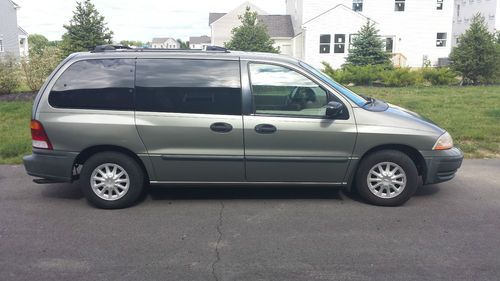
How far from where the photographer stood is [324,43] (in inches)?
1372

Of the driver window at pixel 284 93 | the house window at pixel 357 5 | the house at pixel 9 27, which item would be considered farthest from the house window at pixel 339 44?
the driver window at pixel 284 93

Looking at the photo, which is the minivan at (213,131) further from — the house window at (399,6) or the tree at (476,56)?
the house window at (399,6)

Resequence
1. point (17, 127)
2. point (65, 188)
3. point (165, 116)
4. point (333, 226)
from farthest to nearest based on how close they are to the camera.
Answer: point (17, 127) < point (65, 188) < point (165, 116) < point (333, 226)

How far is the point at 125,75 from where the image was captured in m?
5.59

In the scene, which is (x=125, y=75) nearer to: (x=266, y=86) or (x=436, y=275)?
(x=266, y=86)

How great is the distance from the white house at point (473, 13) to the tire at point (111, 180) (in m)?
42.5

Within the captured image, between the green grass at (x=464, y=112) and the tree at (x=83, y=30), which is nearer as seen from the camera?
the green grass at (x=464, y=112)

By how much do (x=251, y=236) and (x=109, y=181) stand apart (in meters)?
1.87

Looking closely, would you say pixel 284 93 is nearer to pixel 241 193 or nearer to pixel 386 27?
pixel 241 193

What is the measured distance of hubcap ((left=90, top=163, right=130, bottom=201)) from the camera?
557 cm

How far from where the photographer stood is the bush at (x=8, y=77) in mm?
14555

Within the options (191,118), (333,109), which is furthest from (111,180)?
(333,109)

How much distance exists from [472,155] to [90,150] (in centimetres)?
638

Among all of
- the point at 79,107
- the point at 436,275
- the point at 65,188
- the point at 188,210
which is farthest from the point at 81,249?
the point at 436,275
